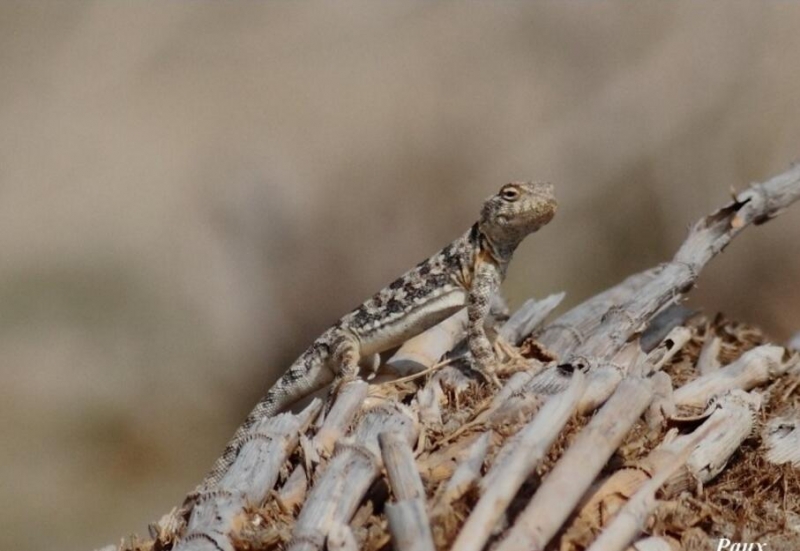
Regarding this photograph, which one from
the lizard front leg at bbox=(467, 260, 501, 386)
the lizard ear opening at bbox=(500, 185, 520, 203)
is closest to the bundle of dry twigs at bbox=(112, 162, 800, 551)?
the lizard front leg at bbox=(467, 260, 501, 386)

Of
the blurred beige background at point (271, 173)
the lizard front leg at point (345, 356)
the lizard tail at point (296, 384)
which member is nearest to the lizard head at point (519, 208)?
the lizard front leg at point (345, 356)

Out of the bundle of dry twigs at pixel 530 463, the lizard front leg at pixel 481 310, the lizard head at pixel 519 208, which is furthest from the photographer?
the lizard head at pixel 519 208

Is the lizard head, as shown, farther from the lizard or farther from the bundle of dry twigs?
the bundle of dry twigs

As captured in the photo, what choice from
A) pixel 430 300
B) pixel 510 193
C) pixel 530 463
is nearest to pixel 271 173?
pixel 430 300

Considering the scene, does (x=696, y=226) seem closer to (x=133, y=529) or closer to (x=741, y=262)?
(x=741, y=262)

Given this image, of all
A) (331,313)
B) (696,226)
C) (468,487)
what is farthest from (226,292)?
(468,487)

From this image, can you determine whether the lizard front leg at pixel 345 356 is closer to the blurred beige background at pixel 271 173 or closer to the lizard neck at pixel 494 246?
the lizard neck at pixel 494 246
